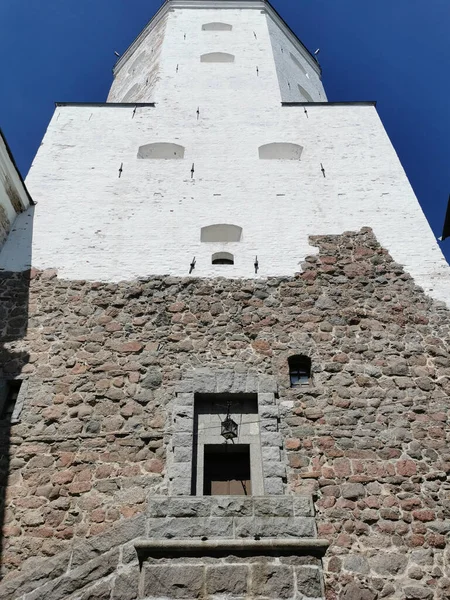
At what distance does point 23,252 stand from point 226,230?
3044 mm

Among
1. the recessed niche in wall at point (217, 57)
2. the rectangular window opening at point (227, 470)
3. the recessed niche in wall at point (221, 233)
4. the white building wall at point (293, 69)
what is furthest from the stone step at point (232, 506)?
the recessed niche in wall at point (217, 57)

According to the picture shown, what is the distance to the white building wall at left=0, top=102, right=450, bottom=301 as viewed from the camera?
786 cm

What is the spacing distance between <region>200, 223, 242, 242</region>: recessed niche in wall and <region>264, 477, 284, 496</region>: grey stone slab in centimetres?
391

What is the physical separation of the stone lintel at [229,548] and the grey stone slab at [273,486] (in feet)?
2.75

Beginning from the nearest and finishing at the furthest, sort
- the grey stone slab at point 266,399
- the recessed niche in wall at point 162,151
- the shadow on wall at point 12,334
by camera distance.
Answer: the shadow on wall at point 12,334 → the grey stone slab at point 266,399 → the recessed niche in wall at point 162,151

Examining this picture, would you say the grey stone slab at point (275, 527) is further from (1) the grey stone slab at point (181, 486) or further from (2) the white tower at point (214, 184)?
(2) the white tower at point (214, 184)

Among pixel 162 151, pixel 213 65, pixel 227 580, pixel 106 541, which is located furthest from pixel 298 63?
pixel 227 580

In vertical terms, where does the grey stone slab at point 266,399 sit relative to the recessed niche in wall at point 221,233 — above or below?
below

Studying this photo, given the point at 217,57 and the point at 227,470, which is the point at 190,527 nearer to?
the point at 227,470

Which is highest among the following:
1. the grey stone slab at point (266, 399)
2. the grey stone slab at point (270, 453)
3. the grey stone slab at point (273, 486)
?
the grey stone slab at point (266, 399)

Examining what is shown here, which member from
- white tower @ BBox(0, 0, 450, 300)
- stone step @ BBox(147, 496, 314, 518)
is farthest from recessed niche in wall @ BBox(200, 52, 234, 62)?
stone step @ BBox(147, 496, 314, 518)

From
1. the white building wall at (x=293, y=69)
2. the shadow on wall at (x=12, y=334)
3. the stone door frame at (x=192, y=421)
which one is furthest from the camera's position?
the white building wall at (x=293, y=69)

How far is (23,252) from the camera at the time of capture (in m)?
7.95

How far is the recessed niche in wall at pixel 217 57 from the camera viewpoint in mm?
13373
